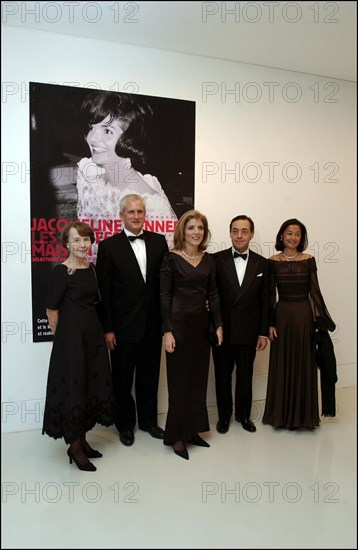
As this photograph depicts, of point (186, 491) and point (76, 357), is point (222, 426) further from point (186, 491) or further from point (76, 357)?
point (76, 357)

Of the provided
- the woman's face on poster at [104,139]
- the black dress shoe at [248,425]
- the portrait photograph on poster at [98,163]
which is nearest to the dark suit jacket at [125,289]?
the portrait photograph on poster at [98,163]

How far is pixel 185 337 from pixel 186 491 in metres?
1.00

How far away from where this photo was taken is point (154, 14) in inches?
116

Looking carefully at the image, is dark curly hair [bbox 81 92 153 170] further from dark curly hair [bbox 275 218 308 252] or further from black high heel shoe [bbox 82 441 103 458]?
black high heel shoe [bbox 82 441 103 458]

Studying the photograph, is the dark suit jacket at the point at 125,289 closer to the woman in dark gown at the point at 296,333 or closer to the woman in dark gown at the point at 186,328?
the woman in dark gown at the point at 186,328

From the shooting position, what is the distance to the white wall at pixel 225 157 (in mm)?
3232

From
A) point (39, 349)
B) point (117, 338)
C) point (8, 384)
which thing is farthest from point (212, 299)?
point (8, 384)

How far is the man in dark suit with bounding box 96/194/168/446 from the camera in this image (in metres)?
3.04

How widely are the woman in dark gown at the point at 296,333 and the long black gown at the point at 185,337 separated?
2.36 ft

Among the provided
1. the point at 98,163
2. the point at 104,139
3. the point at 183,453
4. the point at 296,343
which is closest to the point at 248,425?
the point at 183,453

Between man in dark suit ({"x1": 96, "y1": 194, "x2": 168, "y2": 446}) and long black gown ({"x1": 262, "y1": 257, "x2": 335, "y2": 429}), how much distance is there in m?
1.02

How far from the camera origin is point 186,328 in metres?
2.97

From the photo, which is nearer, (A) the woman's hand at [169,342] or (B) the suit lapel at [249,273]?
(A) the woman's hand at [169,342]

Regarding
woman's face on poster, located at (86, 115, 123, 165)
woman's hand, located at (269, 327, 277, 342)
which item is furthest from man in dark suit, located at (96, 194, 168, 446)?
woman's hand, located at (269, 327, 277, 342)
